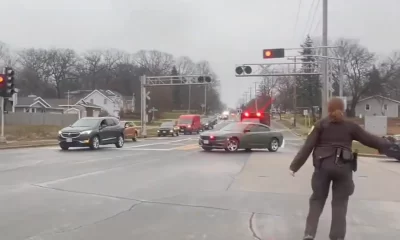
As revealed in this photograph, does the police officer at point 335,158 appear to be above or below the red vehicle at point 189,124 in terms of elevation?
above

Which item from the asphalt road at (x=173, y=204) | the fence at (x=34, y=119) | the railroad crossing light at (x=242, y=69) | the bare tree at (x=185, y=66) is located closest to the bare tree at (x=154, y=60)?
the bare tree at (x=185, y=66)

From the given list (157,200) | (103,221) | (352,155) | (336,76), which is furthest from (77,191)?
(336,76)

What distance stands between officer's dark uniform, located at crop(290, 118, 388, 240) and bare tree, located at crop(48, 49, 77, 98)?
120m

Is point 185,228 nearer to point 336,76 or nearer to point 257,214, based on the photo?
point 257,214

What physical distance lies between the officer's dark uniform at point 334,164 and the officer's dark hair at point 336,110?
Result: 6 cm

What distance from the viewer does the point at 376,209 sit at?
26.6 feet

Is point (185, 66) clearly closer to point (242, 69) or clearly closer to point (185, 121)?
point (185, 121)

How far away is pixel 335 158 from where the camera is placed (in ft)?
17.4

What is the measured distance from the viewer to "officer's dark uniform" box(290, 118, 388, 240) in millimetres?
5316

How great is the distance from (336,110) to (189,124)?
51.5 m

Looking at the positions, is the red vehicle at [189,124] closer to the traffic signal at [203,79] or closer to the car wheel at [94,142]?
the traffic signal at [203,79]

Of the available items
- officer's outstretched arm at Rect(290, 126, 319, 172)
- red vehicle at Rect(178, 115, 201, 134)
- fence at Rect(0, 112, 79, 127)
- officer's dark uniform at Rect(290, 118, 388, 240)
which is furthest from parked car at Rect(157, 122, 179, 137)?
officer's dark uniform at Rect(290, 118, 388, 240)

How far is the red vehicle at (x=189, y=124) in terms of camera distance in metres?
56.5

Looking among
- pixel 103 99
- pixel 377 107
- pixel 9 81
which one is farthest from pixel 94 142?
pixel 377 107
